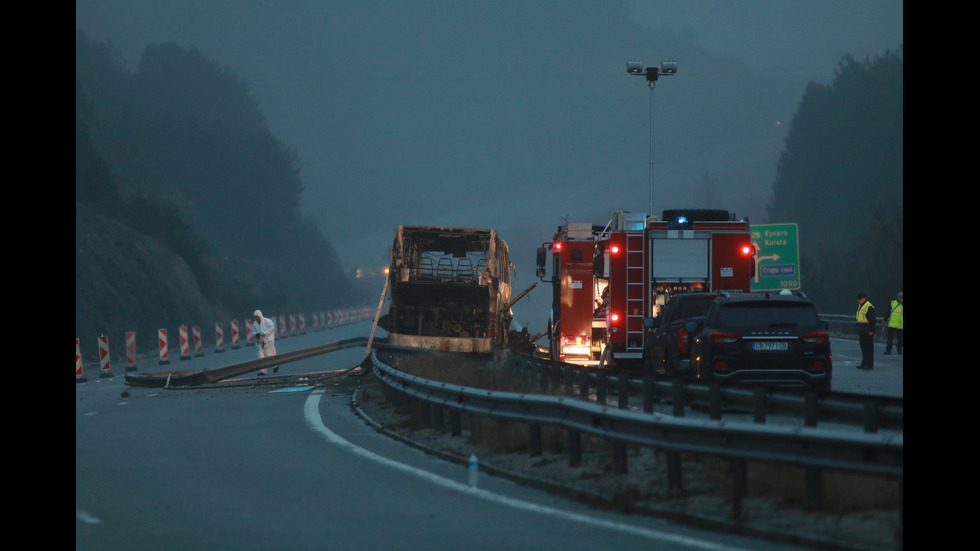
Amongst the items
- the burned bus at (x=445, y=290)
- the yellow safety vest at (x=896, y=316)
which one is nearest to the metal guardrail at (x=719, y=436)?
the burned bus at (x=445, y=290)

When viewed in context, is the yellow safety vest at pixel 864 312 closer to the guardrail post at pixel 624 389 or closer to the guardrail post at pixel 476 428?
the guardrail post at pixel 624 389

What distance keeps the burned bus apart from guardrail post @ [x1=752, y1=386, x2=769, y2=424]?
18.1 meters

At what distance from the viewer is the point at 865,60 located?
90.1m

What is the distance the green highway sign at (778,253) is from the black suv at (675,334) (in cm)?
2502

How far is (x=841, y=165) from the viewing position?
3452 inches

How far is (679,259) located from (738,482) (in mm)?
15640

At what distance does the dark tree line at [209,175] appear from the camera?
75.9 m

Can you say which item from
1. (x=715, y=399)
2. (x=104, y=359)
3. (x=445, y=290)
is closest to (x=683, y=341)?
(x=715, y=399)

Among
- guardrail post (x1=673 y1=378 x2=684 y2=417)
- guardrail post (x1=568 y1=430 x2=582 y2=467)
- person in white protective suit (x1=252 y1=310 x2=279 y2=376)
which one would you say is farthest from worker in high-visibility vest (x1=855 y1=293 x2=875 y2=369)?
guardrail post (x1=568 y1=430 x2=582 y2=467)

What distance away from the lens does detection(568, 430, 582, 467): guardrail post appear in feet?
37.1

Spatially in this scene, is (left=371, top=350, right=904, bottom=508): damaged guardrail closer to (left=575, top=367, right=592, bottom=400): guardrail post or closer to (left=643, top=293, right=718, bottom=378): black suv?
(left=575, top=367, right=592, bottom=400): guardrail post

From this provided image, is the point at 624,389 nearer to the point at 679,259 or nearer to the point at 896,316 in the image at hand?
the point at 679,259

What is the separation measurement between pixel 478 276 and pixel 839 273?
43.6 meters
